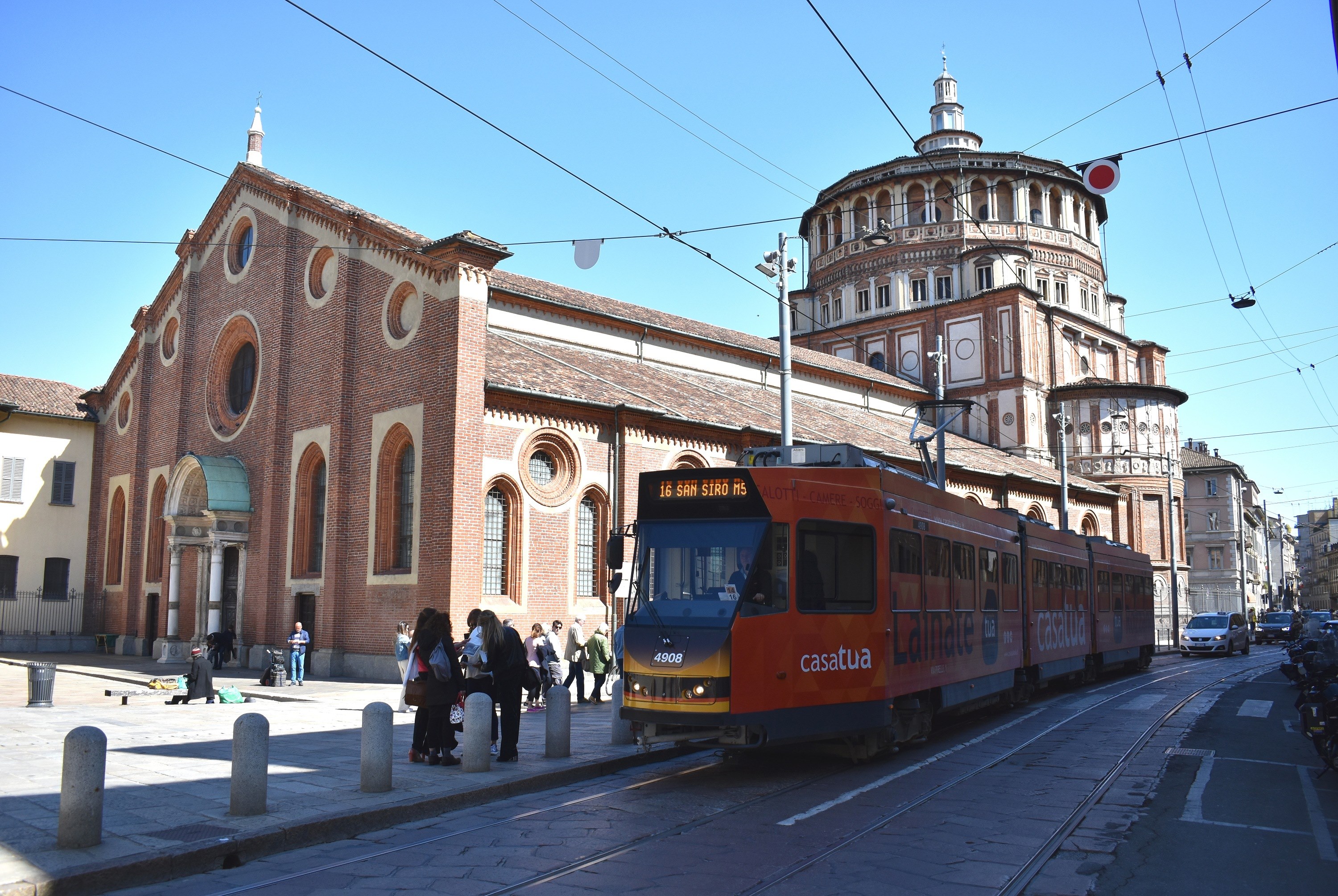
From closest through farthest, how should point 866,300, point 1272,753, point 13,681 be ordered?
point 1272,753 < point 13,681 < point 866,300

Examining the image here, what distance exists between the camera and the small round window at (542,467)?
21406 mm

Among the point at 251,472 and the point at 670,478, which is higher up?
the point at 251,472

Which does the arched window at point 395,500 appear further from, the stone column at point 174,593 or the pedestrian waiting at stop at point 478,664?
the pedestrian waiting at stop at point 478,664

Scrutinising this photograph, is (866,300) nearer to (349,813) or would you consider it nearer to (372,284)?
(372,284)

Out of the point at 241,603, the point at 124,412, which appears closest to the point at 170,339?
the point at 124,412

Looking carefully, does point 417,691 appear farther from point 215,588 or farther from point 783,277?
point 215,588

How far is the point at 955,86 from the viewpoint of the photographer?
52.2m

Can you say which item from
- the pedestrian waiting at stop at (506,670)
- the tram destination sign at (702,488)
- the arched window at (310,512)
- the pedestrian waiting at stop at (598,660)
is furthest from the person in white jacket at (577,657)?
the arched window at (310,512)

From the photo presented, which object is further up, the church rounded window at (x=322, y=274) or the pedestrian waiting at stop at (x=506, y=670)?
the church rounded window at (x=322, y=274)

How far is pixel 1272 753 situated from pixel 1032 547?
5.97 metres

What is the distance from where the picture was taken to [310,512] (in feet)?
78.8

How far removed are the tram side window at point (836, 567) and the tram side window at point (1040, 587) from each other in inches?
311

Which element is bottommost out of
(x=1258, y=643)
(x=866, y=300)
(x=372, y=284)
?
(x=1258, y=643)

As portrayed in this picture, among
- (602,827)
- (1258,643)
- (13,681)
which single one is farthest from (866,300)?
(602,827)
